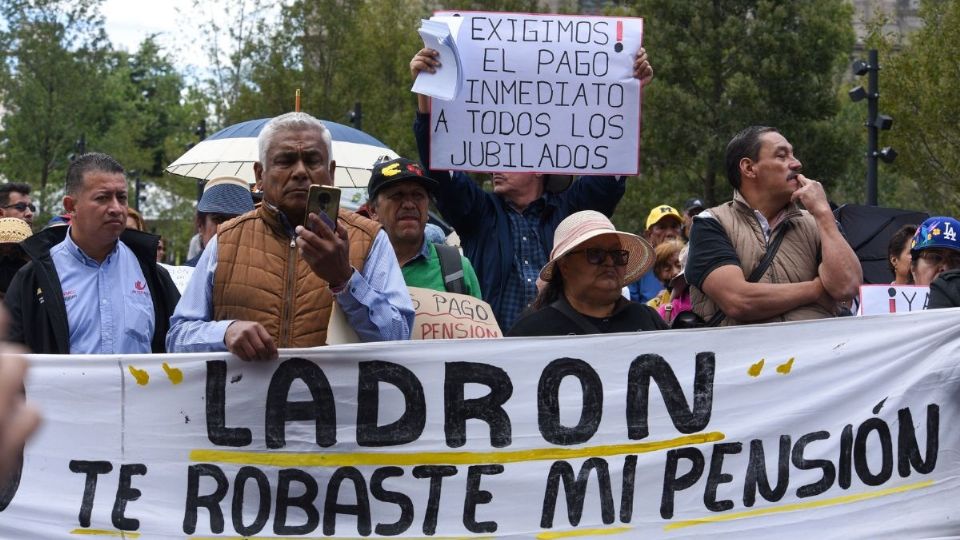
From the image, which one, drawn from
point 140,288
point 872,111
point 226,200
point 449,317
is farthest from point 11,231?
point 872,111

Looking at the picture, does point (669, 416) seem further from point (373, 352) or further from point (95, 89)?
point (95, 89)

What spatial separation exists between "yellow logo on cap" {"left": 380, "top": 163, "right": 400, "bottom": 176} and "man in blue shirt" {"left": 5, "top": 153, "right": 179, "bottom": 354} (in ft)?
3.38

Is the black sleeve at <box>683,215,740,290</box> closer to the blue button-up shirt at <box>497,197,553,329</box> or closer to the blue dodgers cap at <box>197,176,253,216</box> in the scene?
the blue button-up shirt at <box>497,197,553,329</box>

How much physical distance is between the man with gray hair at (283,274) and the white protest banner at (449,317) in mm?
592

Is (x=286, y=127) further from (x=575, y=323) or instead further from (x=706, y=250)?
(x=706, y=250)

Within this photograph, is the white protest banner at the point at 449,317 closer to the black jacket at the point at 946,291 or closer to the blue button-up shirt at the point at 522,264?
the blue button-up shirt at the point at 522,264

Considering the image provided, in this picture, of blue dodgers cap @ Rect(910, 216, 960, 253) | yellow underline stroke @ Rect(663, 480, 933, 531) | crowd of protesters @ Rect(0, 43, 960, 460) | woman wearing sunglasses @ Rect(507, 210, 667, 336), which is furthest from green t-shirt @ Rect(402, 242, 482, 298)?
blue dodgers cap @ Rect(910, 216, 960, 253)

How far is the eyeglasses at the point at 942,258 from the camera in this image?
7.11m

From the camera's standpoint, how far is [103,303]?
5922 millimetres

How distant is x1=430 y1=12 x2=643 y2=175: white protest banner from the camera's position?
6.62m

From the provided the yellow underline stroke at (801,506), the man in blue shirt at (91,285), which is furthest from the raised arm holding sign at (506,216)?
the yellow underline stroke at (801,506)

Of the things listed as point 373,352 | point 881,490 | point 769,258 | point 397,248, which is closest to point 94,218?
point 397,248

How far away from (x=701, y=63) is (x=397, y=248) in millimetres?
25482

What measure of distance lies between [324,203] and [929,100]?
2036 centimetres
